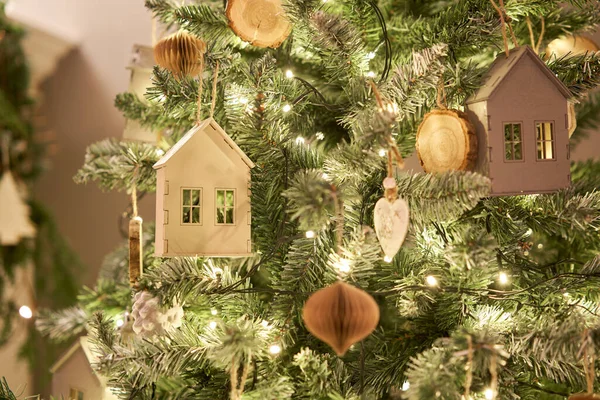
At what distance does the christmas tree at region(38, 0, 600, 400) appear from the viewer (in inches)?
23.5

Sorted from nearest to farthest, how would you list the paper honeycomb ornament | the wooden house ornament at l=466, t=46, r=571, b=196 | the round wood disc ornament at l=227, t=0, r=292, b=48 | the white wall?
the wooden house ornament at l=466, t=46, r=571, b=196 < the round wood disc ornament at l=227, t=0, r=292, b=48 < the paper honeycomb ornament < the white wall

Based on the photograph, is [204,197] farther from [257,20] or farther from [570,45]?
[570,45]

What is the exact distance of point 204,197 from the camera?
69 cm

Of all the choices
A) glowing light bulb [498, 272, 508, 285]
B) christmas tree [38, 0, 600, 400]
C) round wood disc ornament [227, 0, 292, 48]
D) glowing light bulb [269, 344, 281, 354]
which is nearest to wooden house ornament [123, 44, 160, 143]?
christmas tree [38, 0, 600, 400]

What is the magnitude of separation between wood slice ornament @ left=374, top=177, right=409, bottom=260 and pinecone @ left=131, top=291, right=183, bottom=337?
287 mm

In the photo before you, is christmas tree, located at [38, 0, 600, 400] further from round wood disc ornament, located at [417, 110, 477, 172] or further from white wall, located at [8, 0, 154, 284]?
white wall, located at [8, 0, 154, 284]

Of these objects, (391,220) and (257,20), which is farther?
(257,20)

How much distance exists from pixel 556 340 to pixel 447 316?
17 cm

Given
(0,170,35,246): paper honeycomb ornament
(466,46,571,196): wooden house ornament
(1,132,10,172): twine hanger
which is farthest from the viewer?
(1,132,10,172): twine hanger

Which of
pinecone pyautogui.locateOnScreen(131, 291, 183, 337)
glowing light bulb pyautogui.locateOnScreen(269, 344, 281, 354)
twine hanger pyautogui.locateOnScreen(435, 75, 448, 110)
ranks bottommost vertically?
glowing light bulb pyautogui.locateOnScreen(269, 344, 281, 354)

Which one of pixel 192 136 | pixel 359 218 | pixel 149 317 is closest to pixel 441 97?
pixel 359 218

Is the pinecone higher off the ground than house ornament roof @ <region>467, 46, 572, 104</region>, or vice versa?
house ornament roof @ <region>467, 46, 572, 104</region>

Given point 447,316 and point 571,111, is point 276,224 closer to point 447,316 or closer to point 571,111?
point 447,316

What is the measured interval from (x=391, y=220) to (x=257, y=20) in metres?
0.35
